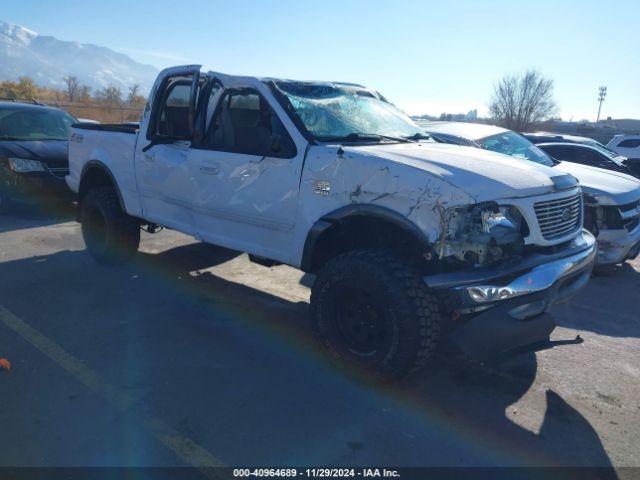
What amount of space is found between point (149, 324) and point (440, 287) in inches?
102

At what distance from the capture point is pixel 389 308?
318cm

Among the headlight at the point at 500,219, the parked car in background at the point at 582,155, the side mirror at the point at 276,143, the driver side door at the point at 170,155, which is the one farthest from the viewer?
the parked car in background at the point at 582,155

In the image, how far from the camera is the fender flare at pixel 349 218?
10.4 feet

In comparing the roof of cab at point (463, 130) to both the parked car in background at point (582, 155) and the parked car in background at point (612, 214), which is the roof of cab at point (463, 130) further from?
the parked car in background at point (582, 155)

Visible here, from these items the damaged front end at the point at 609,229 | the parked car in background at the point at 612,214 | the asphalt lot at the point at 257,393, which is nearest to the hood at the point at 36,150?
the asphalt lot at the point at 257,393

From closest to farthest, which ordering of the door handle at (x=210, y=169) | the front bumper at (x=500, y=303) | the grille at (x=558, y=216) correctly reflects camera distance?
the front bumper at (x=500, y=303), the grille at (x=558, y=216), the door handle at (x=210, y=169)

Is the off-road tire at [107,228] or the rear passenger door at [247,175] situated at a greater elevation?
the rear passenger door at [247,175]

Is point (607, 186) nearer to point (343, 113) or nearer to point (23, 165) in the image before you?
point (343, 113)

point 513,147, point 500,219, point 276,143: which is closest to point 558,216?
point 500,219

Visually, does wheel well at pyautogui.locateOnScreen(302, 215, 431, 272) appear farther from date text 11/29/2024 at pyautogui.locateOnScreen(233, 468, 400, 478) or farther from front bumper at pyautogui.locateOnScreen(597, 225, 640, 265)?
front bumper at pyautogui.locateOnScreen(597, 225, 640, 265)

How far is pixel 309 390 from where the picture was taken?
3.41 metres

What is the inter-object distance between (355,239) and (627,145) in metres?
19.4

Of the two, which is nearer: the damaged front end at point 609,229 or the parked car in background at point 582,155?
the damaged front end at point 609,229

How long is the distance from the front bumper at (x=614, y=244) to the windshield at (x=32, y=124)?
28.3 ft
